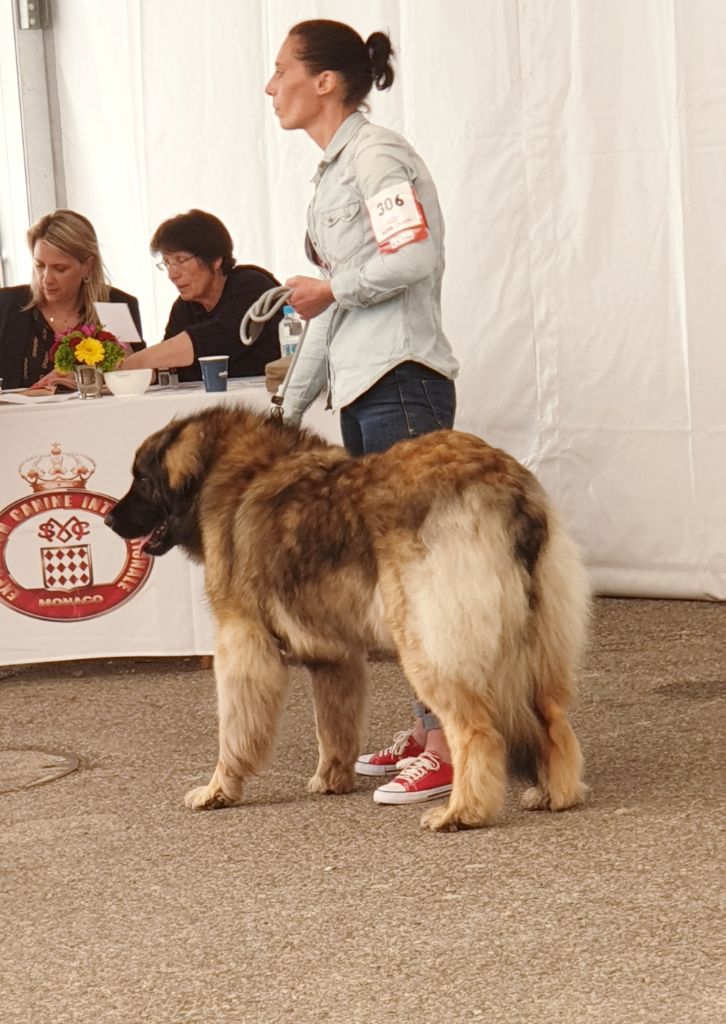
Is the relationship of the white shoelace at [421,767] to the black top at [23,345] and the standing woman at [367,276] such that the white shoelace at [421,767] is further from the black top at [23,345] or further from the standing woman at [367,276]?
the black top at [23,345]

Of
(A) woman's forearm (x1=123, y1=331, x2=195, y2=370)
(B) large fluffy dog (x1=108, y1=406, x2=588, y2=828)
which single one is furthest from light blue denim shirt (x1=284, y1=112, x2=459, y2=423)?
(A) woman's forearm (x1=123, y1=331, x2=195, y2=370)

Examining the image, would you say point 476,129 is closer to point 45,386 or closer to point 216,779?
point 45,386

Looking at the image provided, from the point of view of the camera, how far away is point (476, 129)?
7.03 meters

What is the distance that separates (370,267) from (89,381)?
7.17 feet

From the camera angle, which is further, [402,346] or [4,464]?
[4,464]

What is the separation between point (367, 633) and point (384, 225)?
40.4 inches

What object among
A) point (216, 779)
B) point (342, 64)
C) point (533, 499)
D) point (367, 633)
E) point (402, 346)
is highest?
point (342, 64)

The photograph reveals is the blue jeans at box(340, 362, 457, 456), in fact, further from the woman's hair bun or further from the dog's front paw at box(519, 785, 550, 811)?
the dog's front paw at box(519, 785, 550, 811)

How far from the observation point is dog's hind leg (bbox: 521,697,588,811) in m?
3.82

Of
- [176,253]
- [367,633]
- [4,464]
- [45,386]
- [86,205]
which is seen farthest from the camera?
[86,205]

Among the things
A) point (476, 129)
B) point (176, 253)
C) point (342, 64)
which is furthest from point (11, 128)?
point (342, 64)

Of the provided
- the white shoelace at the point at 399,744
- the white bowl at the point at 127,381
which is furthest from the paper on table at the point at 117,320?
the white shoelace at the point at 399,744

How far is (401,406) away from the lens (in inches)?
164

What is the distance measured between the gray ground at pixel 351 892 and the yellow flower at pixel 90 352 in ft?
4.96
